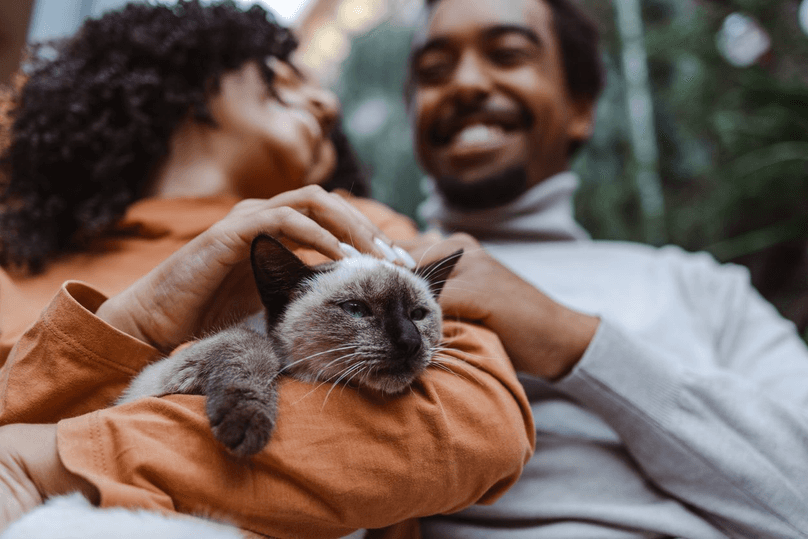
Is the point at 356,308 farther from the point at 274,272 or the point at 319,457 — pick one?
the point at 319,457

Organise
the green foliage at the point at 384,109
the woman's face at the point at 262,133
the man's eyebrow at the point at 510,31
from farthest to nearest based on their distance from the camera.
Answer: the green foliage at the point at 384,109 → the man's eyebrow at the point at 510,31 → the woman's face at the point at 262,133

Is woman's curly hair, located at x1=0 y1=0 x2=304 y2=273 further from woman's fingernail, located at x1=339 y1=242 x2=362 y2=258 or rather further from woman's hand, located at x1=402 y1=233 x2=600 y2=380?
woman's hand, located at x1=402 y1=233 x2=600 y2=380

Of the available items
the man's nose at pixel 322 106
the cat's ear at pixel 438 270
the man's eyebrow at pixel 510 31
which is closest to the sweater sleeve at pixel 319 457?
the cat's ear at pixel 438 270

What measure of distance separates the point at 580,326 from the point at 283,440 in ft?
2.23

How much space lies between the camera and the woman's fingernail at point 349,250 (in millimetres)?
853

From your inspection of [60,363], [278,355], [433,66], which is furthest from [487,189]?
[60,363]

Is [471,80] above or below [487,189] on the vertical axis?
above

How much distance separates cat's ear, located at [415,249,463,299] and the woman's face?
38 centimetres

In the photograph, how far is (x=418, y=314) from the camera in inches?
36.1

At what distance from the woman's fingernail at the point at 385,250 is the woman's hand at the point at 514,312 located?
0.09 meters

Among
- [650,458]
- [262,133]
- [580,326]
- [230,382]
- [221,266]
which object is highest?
[262,133]

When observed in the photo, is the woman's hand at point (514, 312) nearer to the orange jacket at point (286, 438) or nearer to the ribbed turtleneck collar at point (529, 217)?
the orange jacket at point (286, 438)

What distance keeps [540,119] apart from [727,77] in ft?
2.82

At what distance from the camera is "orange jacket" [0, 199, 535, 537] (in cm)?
67
